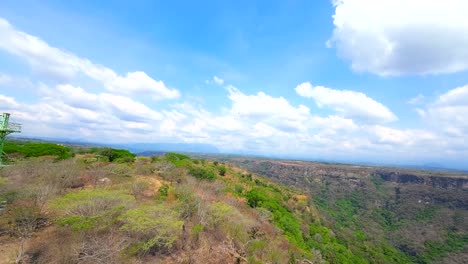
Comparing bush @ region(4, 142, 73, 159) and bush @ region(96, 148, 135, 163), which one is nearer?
bush @ region(4, 142, 73, 159)

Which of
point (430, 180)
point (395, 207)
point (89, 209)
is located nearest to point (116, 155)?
point (89, 209)

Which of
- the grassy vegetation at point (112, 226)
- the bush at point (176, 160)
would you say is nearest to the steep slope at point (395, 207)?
the bush at point (176, 160)

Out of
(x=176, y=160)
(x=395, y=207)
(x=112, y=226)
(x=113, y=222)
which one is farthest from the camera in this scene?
(x=395, y=207)

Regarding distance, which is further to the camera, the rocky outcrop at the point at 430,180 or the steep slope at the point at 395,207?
the rocky outcrop at the point at 430,180

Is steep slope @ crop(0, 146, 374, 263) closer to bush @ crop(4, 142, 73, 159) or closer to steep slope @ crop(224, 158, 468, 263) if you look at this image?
bush @ crop(4, 142, 73, 159)

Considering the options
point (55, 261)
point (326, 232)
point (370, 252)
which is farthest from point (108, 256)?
point (370, 252)

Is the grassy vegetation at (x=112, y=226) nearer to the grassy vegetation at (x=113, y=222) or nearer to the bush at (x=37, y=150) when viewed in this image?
the grassy vegetation at (x=113, y=222)

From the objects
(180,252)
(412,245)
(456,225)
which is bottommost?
(412,245)

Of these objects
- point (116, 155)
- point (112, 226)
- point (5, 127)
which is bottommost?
point (112, 226)

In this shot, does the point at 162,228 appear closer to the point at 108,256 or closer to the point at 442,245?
the point at 108,256

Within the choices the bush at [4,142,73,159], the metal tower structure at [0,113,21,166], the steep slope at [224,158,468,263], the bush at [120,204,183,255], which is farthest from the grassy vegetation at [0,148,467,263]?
the steep slope at [224,158,468,263]

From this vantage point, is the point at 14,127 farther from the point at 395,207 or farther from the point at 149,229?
the point at 395,207
